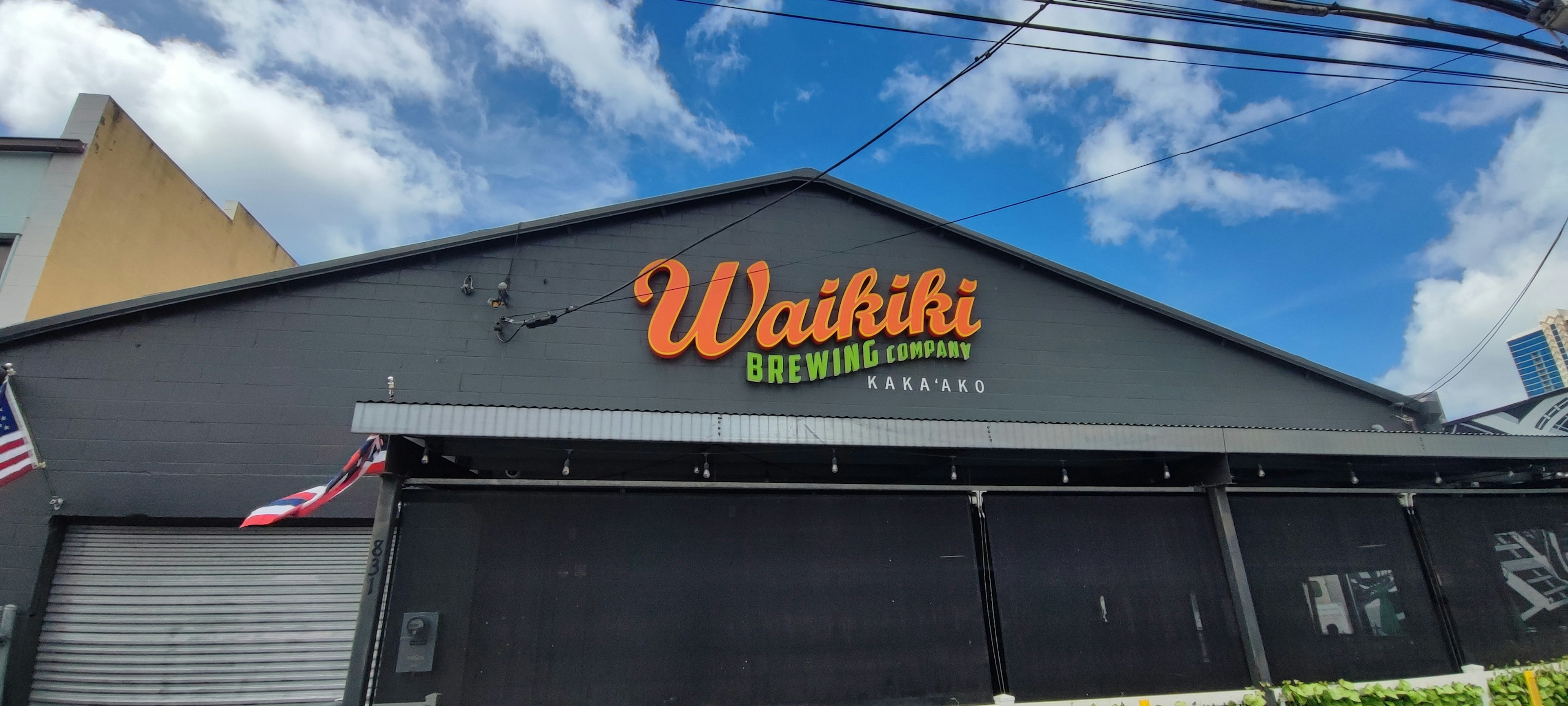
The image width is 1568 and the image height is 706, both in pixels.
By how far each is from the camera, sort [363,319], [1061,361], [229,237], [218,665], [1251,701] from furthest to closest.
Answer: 1. [229,237]
2. [1061,361]
3. [363,319]
4. [218,665]
5. [1251,701]

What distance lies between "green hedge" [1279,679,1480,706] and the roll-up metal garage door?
36.0 feet

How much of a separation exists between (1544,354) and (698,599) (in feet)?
247

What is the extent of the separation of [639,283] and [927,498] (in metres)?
6.07

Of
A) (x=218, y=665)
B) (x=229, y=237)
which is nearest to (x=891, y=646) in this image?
(x=218, y=665)

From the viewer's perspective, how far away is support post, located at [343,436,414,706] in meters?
6.43

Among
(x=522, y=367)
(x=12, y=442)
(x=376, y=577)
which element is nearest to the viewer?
(x=376, y=577)

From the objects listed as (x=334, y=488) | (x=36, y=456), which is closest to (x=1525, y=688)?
(x=334, y=488)

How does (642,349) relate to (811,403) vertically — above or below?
above

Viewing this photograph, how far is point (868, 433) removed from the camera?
7.53 meters

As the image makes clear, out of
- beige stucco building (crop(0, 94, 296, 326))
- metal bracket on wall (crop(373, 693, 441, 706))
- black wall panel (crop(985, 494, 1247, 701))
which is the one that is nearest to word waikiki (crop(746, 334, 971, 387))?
black wall panel (crop(985, 494, 1247, 701))

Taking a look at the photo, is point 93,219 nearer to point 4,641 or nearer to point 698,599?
point 4,641

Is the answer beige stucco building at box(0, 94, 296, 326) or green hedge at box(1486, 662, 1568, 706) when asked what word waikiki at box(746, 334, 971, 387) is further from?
beige stucco building at box(0, 94, 296, 326)

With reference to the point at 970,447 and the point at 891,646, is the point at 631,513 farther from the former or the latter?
the point at 970,447

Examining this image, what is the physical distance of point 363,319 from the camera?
421 inches
